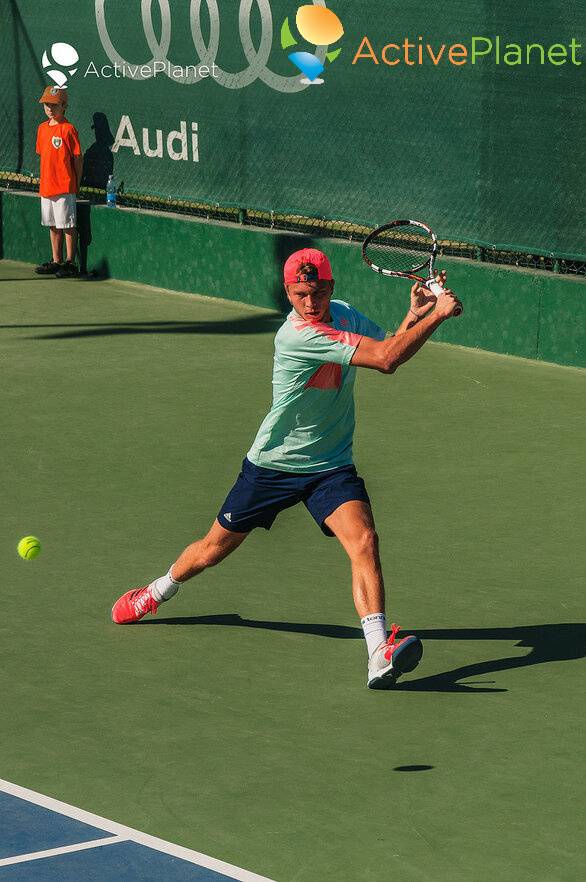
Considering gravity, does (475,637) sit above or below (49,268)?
below

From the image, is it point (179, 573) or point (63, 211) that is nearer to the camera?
point (179, 573)

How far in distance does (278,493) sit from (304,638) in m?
0.73

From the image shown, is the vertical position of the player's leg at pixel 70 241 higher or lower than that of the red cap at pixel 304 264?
lower

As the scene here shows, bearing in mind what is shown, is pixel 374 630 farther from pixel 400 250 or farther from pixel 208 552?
pixel 400 250

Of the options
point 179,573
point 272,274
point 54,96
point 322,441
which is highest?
point 54,96

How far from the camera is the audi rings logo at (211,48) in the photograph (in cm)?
1695

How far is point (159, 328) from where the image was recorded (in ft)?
53.6

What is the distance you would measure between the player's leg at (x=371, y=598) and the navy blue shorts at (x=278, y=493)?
0.28ft

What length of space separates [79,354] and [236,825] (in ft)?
31.0

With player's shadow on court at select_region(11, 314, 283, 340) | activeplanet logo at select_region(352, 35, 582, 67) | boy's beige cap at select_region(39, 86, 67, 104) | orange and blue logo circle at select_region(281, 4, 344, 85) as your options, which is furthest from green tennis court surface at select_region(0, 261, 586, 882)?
boy's beige cap at select_region(39, 86, 67, 104)

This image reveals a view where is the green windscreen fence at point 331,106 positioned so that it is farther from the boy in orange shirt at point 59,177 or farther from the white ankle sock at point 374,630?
the white ankle sock at point 374,630

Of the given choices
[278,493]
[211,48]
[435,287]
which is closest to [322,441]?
[278,493]

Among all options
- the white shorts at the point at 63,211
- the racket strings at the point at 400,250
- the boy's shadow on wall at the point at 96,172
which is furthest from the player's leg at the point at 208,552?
the white shorts at the point at 63,211

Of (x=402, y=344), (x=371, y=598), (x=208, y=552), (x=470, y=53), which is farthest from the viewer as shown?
Result: (x=470, y=53)
